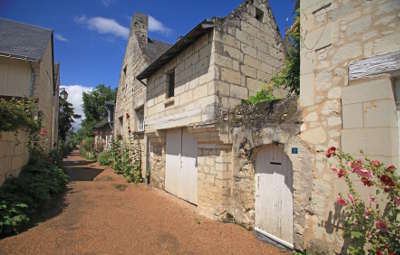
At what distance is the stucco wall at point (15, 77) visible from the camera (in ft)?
26.7

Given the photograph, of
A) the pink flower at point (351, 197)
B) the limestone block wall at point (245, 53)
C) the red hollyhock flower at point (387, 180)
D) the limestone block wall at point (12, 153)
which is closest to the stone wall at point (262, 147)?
the pink flower at point (351, 197)

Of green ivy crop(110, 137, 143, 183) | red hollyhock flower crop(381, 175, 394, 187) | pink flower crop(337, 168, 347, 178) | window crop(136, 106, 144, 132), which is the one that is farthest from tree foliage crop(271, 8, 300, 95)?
window crop(136, 106, 144, 132)

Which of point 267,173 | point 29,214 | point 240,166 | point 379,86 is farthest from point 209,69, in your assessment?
point 29,214

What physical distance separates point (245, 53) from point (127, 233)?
15.0 feet

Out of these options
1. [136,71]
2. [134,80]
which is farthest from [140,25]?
[134,80]

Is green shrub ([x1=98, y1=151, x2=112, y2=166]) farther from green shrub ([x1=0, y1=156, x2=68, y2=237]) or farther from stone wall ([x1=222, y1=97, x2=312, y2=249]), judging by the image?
stone wall ([x1=222, y1=97, x2=312, y2=249])

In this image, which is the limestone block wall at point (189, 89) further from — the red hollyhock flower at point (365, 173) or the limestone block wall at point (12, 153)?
the limestone block wall at point (12, 153)

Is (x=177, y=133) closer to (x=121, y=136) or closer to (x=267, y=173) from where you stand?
(x=267, y=173)

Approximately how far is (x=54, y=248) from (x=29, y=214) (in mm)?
1539

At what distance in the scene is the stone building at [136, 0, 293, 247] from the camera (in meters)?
4.34

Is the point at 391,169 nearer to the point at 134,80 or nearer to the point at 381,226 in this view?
the point at 381,226

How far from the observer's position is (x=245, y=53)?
16.6 feet

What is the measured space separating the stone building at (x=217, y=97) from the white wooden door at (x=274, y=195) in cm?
6

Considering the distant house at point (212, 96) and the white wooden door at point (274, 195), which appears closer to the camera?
the white wooden door at point (274, 195)
